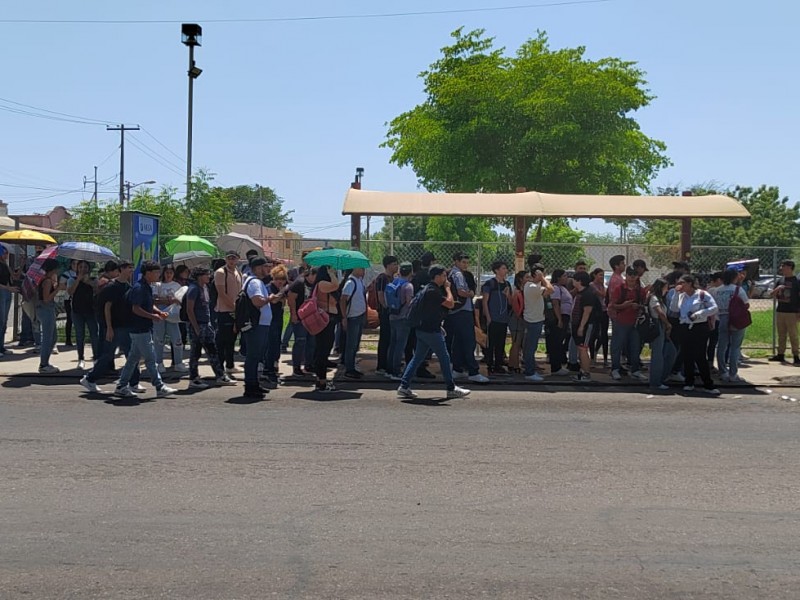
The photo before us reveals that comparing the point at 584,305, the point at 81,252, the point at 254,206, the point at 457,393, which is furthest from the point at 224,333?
the point at 254,206

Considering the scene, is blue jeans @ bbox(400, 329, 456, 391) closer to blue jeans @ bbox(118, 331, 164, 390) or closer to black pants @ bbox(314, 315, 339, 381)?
black pants @ bbox(314, 315, 339, 381)

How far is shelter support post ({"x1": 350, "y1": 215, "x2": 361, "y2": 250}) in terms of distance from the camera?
1500cm

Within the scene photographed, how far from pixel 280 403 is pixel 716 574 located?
260 inches

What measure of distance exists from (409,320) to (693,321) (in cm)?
385

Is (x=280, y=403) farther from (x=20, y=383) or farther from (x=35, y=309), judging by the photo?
(x=35, y=309)

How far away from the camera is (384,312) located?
13453 mm

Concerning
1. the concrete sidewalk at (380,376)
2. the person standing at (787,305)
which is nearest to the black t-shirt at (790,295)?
the person standing at (787,305)

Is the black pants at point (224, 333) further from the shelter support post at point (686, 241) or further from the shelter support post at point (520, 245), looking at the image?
the shelter support post at point (686, 241)

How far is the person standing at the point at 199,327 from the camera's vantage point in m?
11.9

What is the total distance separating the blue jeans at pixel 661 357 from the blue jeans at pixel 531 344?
1.68 m

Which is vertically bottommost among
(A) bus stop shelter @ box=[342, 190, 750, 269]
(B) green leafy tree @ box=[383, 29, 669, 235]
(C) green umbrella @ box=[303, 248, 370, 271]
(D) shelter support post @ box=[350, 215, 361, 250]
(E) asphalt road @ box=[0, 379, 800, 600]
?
(E) asphalt road @ box=[0, 379, 800, 600]

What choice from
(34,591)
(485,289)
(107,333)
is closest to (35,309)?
(107,333)

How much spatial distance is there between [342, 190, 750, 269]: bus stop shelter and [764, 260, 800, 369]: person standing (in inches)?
50.3

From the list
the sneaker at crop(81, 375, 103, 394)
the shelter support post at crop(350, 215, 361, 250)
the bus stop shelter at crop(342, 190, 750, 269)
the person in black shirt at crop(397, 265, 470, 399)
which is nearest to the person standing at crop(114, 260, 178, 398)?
the sneaker at crop(81, 375, 103, 394)
